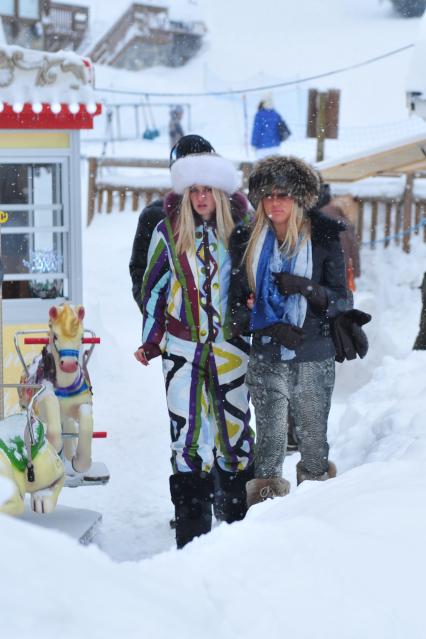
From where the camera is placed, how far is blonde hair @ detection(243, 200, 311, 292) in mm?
4148

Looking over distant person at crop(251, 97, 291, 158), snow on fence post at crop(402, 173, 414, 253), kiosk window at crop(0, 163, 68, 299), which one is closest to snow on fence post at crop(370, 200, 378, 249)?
snow on fence post at crop(402, 173, 414, 253)

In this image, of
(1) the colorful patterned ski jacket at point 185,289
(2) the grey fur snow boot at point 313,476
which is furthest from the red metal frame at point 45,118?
(2) the grey fur snow boot at point 313,476

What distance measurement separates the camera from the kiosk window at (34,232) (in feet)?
22.5

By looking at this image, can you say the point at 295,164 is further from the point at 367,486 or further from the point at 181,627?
the point at 181,627

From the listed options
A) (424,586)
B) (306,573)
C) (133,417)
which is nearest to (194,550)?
(306,573)

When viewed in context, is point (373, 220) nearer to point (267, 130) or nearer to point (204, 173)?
point (267, 130)

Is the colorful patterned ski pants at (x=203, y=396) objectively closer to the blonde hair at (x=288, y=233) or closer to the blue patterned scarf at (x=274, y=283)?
the blue patterned scarf at (x=274, y=283)

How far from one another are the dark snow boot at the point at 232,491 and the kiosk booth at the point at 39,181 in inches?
96.9

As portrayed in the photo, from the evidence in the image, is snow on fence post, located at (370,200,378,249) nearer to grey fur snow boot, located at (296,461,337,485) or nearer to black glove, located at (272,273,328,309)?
grey fur snow boot, located at (296,461,337,485)

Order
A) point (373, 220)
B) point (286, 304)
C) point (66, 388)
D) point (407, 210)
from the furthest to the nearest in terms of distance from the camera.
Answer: point (373, 220)
point (407, 210)
point (66, 388)
point (286, 304)

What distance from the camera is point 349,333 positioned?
14.0 feet

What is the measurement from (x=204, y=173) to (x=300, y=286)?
0.68 meters

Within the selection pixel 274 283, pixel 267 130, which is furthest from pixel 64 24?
pixel 274 283

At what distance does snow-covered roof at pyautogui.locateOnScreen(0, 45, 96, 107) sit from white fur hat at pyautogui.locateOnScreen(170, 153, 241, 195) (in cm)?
253
